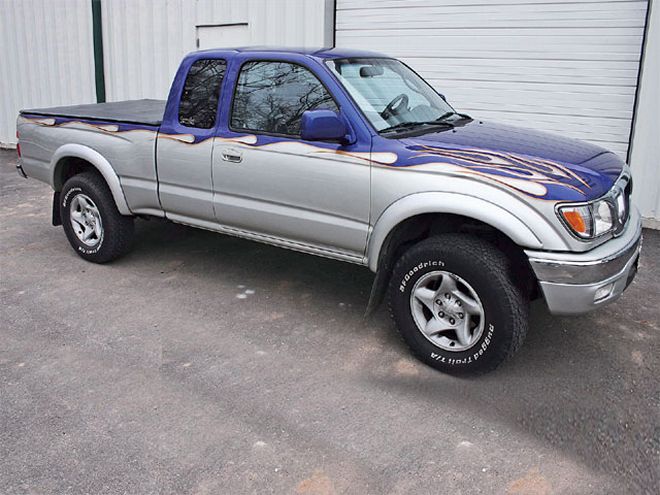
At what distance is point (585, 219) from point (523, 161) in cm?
48

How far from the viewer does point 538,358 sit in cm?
419

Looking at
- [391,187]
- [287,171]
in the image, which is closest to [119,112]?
[287,171]

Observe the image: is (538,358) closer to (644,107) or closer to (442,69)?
(644,107)

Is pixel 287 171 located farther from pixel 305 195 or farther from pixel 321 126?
pixel 321 126

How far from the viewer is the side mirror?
4012 millimetres

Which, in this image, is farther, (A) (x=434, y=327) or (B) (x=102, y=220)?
(B) (x=102, y=220)

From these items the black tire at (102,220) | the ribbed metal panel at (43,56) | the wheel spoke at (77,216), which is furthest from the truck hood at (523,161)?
the ribbed metal panel at (43,56)

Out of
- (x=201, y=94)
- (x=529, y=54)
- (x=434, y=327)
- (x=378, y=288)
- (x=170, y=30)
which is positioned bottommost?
(x=434, y=327)

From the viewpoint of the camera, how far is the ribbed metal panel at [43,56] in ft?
39.1

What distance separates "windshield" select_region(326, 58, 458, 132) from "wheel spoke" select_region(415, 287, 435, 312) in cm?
107

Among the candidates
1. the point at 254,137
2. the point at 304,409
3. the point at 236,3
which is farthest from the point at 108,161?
the point at 236,3

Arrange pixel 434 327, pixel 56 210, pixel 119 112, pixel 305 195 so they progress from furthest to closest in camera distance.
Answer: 1. pixel 56 210
2. pixel 119 112
3. pixel 305 195
4. pixel 434 327

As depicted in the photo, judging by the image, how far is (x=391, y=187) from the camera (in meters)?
4.00

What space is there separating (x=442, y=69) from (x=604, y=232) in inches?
204
